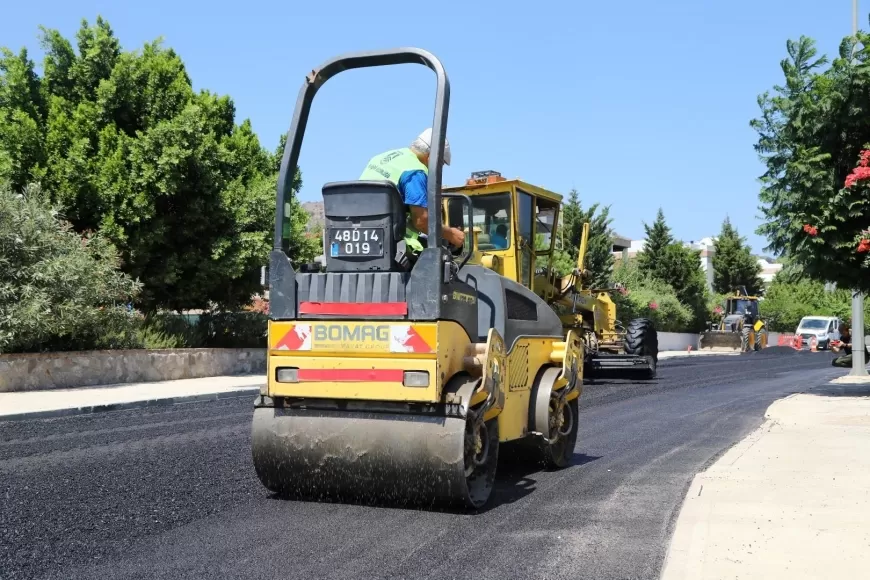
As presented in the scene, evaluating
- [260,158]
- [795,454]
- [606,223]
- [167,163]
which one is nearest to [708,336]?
[606,223]

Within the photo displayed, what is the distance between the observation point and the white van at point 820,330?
46.6 metres

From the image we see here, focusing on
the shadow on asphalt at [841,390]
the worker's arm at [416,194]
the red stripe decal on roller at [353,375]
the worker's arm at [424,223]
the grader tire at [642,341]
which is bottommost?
the shadow on asphalt at [841,390]

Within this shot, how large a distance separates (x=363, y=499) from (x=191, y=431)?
456 centimetres

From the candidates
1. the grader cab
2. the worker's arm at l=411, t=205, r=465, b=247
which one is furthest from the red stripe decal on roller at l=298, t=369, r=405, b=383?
the grader cab

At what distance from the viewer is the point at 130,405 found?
544 inches

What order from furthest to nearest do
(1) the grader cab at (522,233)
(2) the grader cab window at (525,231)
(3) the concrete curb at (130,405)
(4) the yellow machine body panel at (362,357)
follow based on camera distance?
(2) the grader cab window at (525,231) < (1) the grader cab at (522,233) < (3) the concrete curb at (130,405) < (4) the yellow machine body panel at (362,357)

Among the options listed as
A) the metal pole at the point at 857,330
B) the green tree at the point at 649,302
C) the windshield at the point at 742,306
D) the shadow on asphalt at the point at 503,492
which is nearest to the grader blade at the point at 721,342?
the green tree at the point at 649,302

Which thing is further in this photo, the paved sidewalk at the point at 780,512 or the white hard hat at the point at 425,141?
the white hard hat at the point at 425,141

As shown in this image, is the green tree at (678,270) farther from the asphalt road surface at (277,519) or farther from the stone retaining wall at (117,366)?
the asphalt road surface at (277,519)

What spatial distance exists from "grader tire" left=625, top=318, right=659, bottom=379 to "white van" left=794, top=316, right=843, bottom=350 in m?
29.7

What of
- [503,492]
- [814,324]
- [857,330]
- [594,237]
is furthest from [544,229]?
[814,324]

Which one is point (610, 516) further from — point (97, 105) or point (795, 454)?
point (97, 105)

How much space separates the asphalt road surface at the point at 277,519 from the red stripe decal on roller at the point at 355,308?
131 centimetres

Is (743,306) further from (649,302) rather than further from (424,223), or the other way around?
(424,223)
